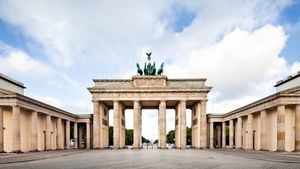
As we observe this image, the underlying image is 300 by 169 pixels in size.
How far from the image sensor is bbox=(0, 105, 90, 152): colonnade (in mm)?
40719

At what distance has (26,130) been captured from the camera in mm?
48469

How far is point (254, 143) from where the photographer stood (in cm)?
5406

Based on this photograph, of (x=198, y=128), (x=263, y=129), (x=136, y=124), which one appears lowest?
(x=198, y=128)

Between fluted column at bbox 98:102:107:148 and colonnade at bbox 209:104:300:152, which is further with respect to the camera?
fluted column at bbox 98:102:107:148

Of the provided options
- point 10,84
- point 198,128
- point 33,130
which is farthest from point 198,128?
point 10,84

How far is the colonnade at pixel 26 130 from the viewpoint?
134ft

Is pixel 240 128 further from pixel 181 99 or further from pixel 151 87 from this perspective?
pixel 151 87

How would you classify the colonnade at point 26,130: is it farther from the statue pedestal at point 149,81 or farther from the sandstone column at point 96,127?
the statue pedestal at point 149,81

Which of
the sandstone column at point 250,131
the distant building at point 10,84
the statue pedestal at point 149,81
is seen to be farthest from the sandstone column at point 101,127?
the sandstone column at point 250,131

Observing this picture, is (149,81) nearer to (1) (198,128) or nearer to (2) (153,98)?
(2) (153,98)

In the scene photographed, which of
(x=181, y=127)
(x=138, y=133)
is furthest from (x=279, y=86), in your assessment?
(x=138, y=133)

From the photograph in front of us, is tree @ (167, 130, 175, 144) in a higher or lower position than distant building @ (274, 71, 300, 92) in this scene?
lower

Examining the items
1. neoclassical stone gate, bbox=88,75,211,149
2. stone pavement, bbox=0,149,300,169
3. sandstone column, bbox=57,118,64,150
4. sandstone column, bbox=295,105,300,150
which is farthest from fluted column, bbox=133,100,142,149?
stone pavement, bbox=0,149,300,169

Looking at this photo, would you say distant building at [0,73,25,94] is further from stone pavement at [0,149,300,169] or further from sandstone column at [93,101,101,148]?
stone pavement at [0,149,300,169]
